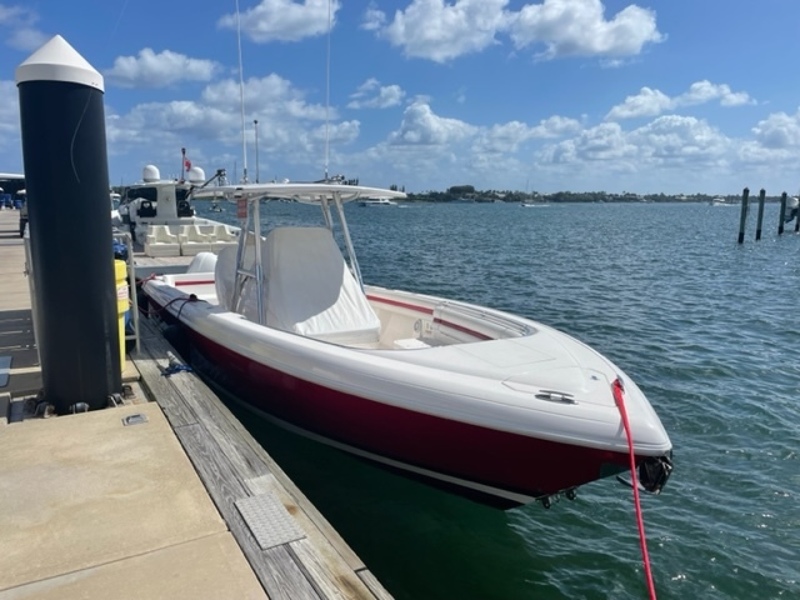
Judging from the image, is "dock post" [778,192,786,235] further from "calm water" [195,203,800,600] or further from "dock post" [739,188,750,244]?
"calm water" [195,203,800,600]

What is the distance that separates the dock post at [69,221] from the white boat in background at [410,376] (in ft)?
4.67

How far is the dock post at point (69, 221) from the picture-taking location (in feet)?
Result: 13.0

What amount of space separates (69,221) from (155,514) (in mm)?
2206

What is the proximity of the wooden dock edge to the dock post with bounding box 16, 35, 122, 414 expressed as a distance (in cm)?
64

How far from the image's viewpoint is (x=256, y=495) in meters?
3.22

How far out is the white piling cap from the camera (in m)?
3.93

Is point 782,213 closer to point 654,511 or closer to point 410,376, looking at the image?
point 654,511

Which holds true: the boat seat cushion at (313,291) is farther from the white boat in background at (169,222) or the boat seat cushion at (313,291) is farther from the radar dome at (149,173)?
the radar dome at (149,173)

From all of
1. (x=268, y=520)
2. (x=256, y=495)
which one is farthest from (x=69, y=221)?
(x=268, y=520)

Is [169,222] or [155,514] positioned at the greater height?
[169,222]

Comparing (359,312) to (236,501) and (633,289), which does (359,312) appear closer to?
(236,501)

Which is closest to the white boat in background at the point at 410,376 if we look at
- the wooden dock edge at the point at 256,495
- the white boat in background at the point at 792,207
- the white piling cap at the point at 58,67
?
the wooden dock edge at the point at 256,495

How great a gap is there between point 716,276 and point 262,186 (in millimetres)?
19329

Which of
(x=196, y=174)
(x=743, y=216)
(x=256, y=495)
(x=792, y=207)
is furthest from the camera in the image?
(x=792, y=207)
